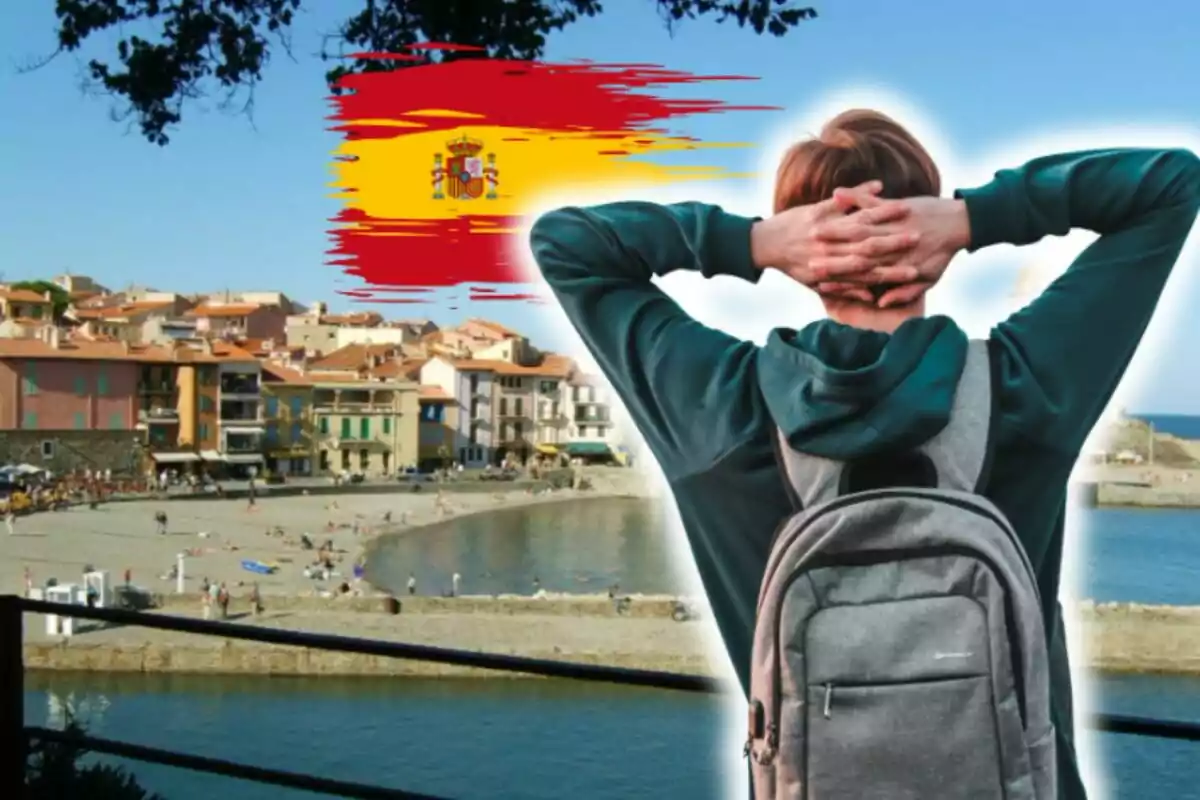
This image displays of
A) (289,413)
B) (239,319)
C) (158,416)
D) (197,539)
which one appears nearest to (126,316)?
(158,416)

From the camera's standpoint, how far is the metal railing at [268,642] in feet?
4.71

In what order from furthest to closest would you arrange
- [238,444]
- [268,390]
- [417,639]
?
[417,639], [238,444], [268,390]

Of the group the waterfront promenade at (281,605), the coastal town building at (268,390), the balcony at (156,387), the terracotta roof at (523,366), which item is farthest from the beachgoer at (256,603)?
the terracotta roof at (523,366)

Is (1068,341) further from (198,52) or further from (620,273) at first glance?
(198,52)

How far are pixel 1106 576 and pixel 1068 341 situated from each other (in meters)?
0.64

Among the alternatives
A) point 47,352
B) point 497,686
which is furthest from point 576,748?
point 47,352

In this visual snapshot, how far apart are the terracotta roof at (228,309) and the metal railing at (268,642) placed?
3.00 m

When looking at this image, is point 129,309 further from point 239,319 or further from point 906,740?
point 906,740

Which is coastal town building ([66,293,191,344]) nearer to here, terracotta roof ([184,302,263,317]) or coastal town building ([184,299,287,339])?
coastal town building ([184,299,287,339])

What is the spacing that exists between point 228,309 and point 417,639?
997 centimetres

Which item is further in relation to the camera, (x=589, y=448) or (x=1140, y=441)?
(x=589, y=448)

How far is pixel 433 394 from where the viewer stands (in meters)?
4.10

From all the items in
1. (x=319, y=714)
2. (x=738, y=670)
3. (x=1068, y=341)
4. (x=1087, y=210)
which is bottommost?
(x=319, y=714)

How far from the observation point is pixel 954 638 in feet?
4.45
